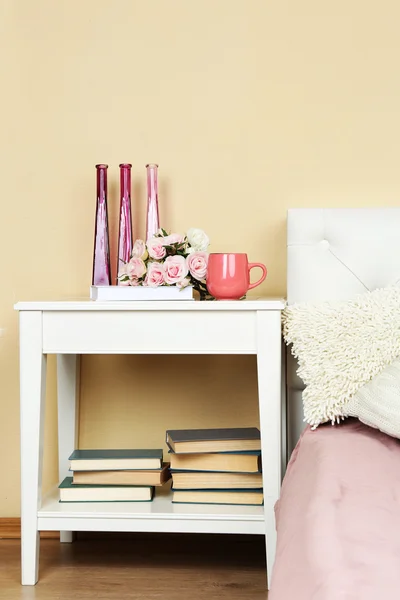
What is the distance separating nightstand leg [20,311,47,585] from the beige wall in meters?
0.37

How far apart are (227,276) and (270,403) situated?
310 millimetres

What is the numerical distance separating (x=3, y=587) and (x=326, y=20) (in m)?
1.67

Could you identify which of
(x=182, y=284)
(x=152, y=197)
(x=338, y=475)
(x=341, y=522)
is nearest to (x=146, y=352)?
(x=182, y=284)

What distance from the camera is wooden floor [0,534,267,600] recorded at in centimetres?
168

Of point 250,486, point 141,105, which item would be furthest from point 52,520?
point 141,105

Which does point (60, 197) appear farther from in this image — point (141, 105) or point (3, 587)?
point (3, 587)

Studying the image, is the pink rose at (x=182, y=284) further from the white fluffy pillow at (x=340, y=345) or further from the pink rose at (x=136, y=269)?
the white fluffy pillow at (x=340, y=345)

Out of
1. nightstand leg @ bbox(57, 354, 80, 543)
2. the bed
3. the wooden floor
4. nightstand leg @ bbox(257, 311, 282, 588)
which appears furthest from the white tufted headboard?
nightstand leg @ bbox(57, 354, 80, 543)

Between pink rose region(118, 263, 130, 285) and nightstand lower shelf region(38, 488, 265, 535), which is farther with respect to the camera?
pink rose region(118, 263, 130, 285)

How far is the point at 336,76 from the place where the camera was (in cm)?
203

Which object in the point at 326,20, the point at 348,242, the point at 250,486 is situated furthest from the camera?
the point at 326,20

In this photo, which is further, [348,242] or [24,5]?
[24,5]

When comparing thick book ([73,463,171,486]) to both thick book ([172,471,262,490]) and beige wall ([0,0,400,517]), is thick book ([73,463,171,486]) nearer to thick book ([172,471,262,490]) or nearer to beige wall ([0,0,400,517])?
thick book ([172,471,262,490])

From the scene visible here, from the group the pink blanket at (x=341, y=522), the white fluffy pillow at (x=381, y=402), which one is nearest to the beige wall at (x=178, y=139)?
the white fluffy pillow at (x=381, y=402)
